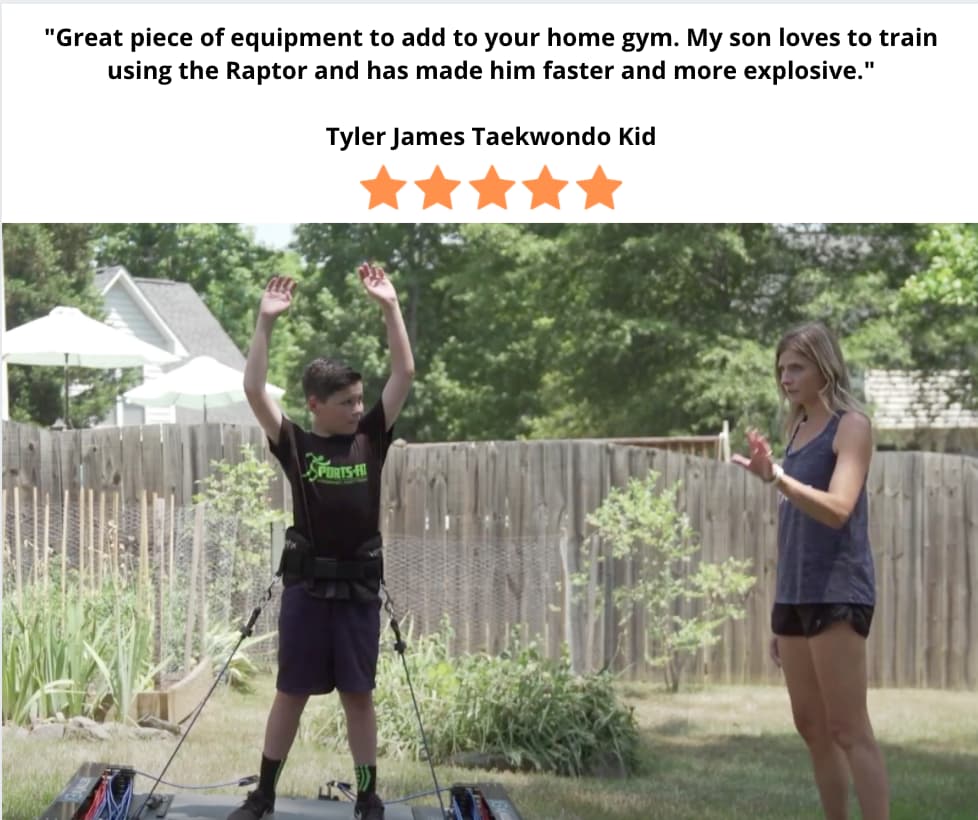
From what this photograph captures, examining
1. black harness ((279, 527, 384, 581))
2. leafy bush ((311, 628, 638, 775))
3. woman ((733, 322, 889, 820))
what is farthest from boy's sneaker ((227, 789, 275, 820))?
leafy bush ((311, 628, 638, 775))

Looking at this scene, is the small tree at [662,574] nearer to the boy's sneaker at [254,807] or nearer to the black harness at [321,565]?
the boy's sneaker at [254,807]

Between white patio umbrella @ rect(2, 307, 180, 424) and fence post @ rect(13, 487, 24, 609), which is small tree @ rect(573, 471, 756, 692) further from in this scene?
white patio umbrella @ rect(2, 307, 180, 424)

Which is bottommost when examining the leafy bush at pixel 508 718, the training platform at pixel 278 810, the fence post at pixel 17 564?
the leafy bush at pixel 508 718

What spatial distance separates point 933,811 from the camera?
19.9 feet

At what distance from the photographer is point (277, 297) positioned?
173 inches

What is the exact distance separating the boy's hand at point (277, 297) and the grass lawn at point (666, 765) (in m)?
Result: 2.11

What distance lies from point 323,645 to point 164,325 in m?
21.8

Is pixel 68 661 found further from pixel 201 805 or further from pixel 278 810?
pixel 278 810

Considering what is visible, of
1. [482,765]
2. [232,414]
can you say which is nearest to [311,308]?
[232,414]

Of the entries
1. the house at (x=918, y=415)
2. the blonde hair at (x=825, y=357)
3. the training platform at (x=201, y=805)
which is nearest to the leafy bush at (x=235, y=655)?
the training platform at (x=201, y=805)

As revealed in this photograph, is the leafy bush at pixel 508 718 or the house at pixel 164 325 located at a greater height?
the house at pixel 164 325

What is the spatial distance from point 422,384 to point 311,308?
132 inches

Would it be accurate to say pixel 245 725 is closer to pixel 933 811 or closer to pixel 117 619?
pixel 117 619

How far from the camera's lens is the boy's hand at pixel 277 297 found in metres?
4.32
